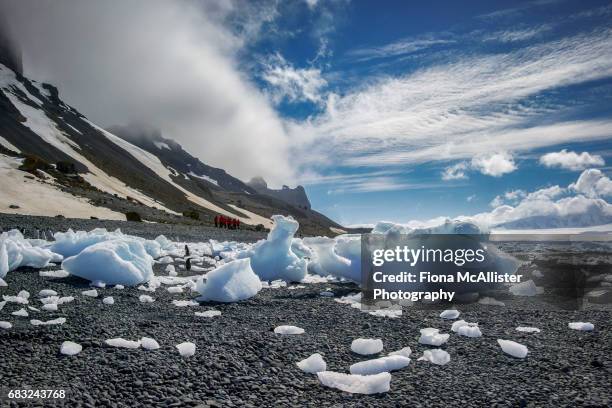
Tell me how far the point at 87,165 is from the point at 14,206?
139 ft

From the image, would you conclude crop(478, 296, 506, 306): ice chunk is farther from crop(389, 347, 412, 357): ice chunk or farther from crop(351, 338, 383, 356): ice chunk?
crop(351, 338, 383, 356): ice chunk

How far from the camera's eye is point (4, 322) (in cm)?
680

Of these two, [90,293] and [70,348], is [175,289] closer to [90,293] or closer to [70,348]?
[90,293]

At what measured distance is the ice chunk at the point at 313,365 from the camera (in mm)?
5695

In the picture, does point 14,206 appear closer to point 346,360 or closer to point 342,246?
point 342,246

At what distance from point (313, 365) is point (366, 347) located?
1.16 meters

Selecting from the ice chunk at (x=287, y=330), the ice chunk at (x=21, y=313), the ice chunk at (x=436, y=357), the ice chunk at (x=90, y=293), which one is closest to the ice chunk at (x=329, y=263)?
the ice chunk at (x=287, y=330)

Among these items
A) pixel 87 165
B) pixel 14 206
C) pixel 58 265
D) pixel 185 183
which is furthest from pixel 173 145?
pixel 58 265

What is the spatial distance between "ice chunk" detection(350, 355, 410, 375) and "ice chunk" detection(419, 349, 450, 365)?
1.56ft

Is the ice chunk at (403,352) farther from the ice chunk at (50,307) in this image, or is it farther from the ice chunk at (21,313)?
the ice chunk at (21,313)

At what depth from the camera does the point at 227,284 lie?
9.66 m

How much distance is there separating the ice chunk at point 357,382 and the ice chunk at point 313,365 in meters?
0.18

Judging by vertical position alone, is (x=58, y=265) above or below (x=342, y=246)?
below

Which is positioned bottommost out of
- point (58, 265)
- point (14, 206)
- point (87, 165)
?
point (58, 265)
